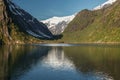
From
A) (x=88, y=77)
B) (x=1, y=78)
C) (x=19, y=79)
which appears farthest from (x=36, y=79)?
(x=88, y=77)

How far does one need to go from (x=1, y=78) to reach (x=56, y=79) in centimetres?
1602

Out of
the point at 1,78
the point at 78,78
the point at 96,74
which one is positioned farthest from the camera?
the point at 96,74

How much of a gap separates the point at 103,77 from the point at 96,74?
6.27 metres

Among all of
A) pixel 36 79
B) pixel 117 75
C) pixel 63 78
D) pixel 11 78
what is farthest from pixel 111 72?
pixel 11 78

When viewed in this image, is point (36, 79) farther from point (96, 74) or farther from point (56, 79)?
point (96, 74)

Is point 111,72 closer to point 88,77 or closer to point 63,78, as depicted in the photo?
point 88,77

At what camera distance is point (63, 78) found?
8131 centimetres

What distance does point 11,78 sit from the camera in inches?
3118

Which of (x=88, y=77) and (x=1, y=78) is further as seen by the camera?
(x=88, y=77)

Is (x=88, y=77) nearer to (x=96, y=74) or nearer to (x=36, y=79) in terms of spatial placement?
(x=96, y=74)

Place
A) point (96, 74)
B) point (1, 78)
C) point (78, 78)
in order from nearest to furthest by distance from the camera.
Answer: point (1, 78)
point (78, 78)
point (96, 74)

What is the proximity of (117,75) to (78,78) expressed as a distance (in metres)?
13.5

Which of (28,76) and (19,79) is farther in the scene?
(28,76)

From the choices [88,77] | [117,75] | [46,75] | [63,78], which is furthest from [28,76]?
[117,75]
